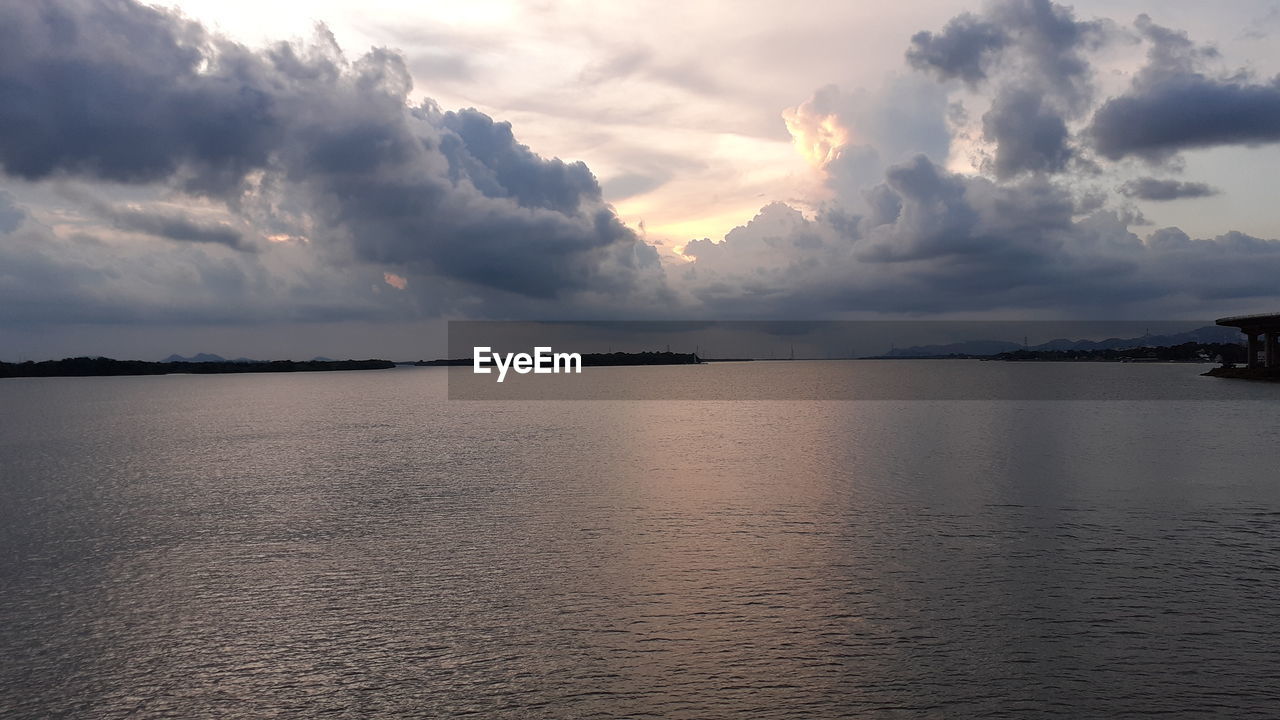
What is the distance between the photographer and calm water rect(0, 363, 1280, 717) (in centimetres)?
1368

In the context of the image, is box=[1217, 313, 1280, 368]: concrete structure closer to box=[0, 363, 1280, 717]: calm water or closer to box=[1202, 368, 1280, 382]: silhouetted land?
box=[1202, 368, 1280, 382]: silhouetted land

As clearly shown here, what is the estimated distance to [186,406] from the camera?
11388 cm

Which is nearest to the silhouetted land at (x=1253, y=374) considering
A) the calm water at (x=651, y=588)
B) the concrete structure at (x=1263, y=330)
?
the concrete structure at (x=1263, y=330)

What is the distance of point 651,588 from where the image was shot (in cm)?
1938

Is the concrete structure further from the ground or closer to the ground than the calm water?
further from the ground

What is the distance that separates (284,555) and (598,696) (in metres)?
14.2

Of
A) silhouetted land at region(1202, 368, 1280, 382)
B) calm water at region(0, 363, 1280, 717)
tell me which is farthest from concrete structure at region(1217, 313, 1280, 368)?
calm water at region(0, 363, 1280, 717)

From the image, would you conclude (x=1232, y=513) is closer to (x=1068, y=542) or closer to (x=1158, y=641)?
(x=1068, y=542)

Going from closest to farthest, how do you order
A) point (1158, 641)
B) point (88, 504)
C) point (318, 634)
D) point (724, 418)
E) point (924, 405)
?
1. point (1158, 641)
2. point (318, 634)
3. point (88, 504)
4. point (724, 418)
5. point (924, 405)

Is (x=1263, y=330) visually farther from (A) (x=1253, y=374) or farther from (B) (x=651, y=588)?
(B) (x=651, y=588)

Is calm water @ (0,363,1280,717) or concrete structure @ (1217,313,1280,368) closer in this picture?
calm water @ (0,363,1280,717)

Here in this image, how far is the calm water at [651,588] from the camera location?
13.7 metres

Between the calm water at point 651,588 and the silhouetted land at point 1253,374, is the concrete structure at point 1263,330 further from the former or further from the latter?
the calm water at point 651,588

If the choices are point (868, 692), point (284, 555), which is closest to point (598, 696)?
point (868, 692)
